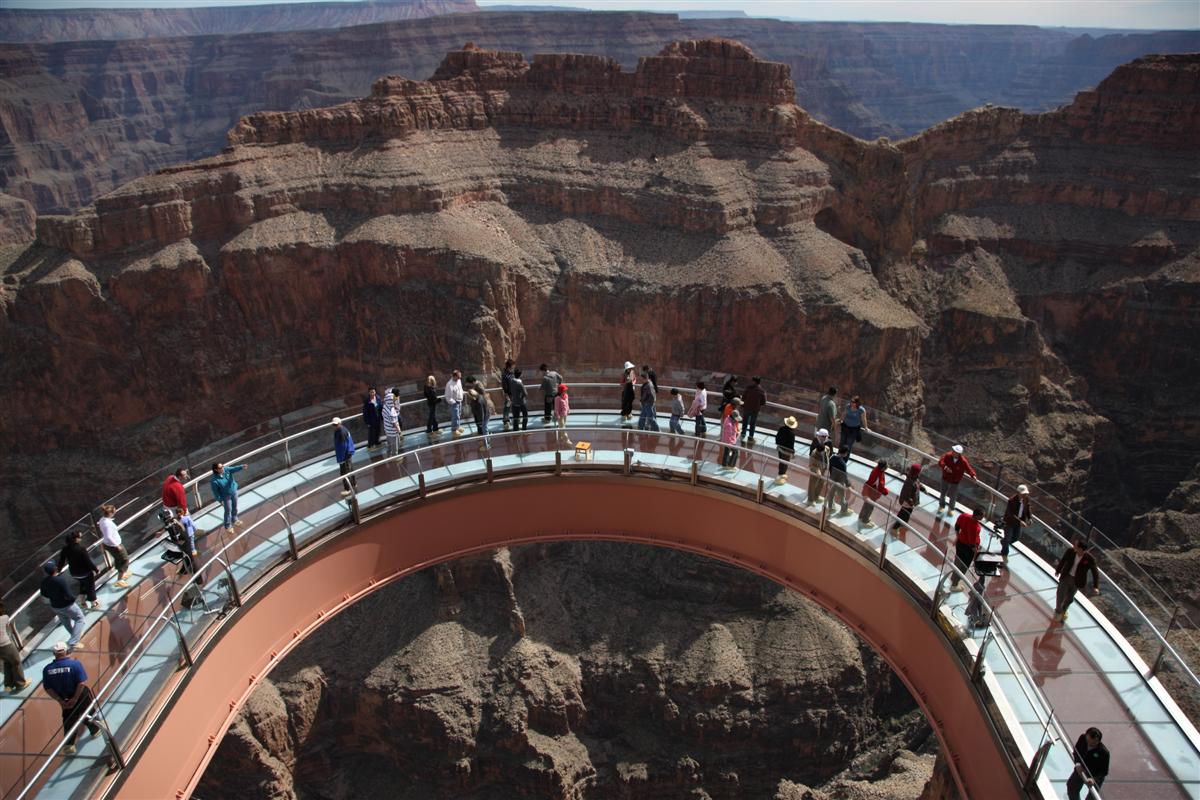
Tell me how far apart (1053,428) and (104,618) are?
5237 centimetres

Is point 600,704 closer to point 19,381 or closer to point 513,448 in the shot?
point 513,448

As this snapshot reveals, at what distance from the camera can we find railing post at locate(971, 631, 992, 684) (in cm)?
1489

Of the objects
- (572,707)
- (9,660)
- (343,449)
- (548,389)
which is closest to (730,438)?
(548,389)

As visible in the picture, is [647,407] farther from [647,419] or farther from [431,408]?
[431,408]

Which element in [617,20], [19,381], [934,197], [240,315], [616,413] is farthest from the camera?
[617,20]

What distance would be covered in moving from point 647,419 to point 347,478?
794 centimetres

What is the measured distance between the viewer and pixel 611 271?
5378cm

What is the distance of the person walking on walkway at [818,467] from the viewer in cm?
1994

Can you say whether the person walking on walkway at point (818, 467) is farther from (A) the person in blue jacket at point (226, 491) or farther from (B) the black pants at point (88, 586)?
(B) the black pants at point (88, 586)

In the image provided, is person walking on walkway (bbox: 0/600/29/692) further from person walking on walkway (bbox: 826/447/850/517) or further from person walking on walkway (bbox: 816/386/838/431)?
person walking on walkway (bbox: 816/386/838/431)

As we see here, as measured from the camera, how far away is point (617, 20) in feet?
474

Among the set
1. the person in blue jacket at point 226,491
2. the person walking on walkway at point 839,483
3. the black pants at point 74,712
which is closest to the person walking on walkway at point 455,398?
the person in blue jacket at point 226,491

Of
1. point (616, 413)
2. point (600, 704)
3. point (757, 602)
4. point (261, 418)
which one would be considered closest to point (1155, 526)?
point (757, 602)

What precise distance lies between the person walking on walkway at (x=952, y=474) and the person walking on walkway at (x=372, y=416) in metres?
14.0
